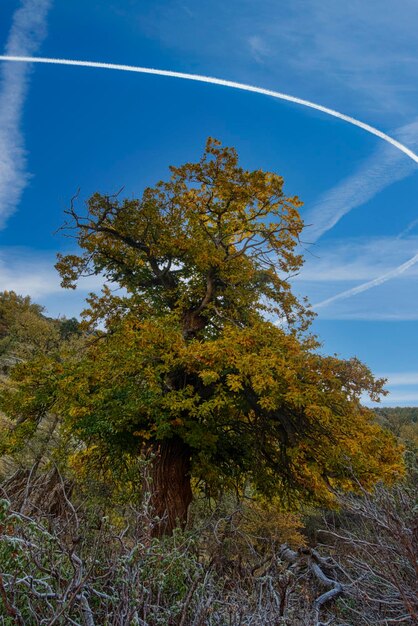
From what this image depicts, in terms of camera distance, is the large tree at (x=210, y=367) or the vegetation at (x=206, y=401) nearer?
the vegetation at (x=206, y=401)

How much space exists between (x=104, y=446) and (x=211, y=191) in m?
10.5

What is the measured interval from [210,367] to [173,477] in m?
4.21

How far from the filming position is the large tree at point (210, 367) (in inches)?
410

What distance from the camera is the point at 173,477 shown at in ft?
40.3

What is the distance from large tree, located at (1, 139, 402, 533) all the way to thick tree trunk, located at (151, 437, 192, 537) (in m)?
0.05

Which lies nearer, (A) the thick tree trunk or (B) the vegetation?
(B) the vegetation

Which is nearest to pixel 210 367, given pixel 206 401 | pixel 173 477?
pixel 206 401

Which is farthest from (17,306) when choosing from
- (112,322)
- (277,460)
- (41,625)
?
(41,625)

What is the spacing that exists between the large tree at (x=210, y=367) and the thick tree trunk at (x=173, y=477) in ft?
0.15

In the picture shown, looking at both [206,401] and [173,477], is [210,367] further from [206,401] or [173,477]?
[173,477]

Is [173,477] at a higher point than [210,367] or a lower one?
lower

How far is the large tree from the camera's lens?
1041 centimetres

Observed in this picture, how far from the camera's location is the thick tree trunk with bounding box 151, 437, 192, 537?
1162 cm

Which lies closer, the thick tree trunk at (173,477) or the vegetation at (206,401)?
the vegetation at (206,401)
